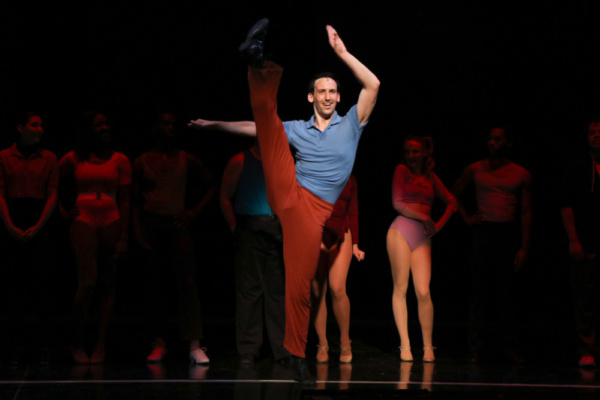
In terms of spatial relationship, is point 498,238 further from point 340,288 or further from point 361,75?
point 361,75

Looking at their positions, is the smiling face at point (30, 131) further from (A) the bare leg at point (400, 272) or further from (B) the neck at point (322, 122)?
(A) the bare leg at point (400, 272)

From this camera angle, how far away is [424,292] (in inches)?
219

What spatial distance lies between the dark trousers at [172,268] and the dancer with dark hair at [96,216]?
7.6 inches

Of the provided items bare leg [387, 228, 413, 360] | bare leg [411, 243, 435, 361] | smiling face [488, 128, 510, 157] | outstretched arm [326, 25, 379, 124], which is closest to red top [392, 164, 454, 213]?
bare leg [387, 228, 413, 360]

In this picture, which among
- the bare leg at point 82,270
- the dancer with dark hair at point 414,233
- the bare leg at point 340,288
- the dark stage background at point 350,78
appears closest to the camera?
the bare leg at point 82,270

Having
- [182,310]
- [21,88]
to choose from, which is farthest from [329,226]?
[21,88]

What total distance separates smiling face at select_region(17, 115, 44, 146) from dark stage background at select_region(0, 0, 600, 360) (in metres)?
1.69

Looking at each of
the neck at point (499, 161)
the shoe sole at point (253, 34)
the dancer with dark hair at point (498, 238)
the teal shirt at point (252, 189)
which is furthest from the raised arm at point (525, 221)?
the shoe sole at point (253, 34)

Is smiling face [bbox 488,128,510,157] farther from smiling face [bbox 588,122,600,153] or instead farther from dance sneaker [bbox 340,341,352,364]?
dance sneaker [bbox 340,341,352,364]

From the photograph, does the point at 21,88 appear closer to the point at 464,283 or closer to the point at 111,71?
the point at 111,71

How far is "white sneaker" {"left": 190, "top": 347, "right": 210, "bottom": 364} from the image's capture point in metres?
5.28

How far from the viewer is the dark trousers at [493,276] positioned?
5570 mm

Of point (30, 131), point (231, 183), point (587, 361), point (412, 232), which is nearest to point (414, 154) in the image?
point (412, 232)

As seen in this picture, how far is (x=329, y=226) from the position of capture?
5.42 meters
